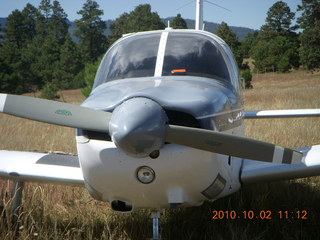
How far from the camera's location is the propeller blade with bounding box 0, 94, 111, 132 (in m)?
2.18

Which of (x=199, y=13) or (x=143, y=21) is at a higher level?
(x=143, y=21)

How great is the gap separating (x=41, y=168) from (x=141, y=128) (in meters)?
1.85

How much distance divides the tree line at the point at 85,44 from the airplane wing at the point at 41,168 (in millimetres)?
18895

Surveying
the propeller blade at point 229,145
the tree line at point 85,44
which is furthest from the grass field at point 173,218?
the tree line at point 85,44

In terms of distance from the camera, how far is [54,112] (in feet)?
7.51

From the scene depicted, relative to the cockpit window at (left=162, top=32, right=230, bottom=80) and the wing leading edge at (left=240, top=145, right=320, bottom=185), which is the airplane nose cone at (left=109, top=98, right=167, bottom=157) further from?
the wing leading edge at (left=240, top=145, right=320, bottom=185)

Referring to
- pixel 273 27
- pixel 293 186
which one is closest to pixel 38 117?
pixel 293 186

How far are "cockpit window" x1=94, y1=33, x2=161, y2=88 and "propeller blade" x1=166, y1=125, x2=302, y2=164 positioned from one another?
38.5 inches

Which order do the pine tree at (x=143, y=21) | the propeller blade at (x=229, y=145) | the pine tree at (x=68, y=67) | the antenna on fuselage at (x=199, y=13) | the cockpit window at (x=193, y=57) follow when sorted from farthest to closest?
the pine tree at (x=143, y=21) → the pine tree at (x=68, y=67) → the antenna on fuselage at (x=199, y=13) → the cockpit window at (x=193, y=57) → the propeller blade at (x=229, y=145)

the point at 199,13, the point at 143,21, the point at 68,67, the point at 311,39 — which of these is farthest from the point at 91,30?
the point at 199,13

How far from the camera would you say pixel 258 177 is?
10.5 ft

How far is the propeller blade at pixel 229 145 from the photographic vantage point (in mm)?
2117

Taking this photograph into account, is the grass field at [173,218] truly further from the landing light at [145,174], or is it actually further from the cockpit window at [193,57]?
the cockpit window at [193,57]

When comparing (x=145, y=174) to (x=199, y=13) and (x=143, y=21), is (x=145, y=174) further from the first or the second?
(x=143, y=21)
